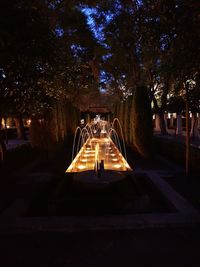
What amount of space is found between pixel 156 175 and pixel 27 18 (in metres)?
6.41

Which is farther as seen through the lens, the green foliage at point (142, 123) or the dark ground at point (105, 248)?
the green foliage at point (142, 123)

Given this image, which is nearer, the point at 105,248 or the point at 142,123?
the point at 105,248

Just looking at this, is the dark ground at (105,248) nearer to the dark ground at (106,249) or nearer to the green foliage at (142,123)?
the dark ground at (106,249)

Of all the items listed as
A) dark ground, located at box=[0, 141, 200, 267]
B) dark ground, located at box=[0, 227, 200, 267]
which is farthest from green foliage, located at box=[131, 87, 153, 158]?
dark ground, located at box=[0, 227, 200, 267]

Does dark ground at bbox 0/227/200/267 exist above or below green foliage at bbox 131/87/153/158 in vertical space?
below

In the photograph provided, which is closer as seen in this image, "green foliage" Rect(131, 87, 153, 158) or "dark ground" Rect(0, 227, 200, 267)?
"dark ground" Rect(0, 227, 200, 267)

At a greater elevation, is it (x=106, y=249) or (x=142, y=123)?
(x=142, y=123)

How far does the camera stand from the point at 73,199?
6215 millimetres

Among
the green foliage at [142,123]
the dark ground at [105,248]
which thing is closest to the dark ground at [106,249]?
the dark ground at [105,248]

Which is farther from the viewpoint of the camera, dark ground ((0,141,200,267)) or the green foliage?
the green foliage

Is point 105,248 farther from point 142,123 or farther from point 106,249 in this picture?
point 142,123

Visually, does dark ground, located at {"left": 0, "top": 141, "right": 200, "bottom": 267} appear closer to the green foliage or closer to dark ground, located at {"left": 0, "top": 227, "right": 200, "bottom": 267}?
dark ground, located at {"left": 0, "top": 227, "right": 200, "bottom": 267}

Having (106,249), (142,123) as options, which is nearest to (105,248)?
(106,249)

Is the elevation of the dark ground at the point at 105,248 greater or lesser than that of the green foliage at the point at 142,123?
lesser
